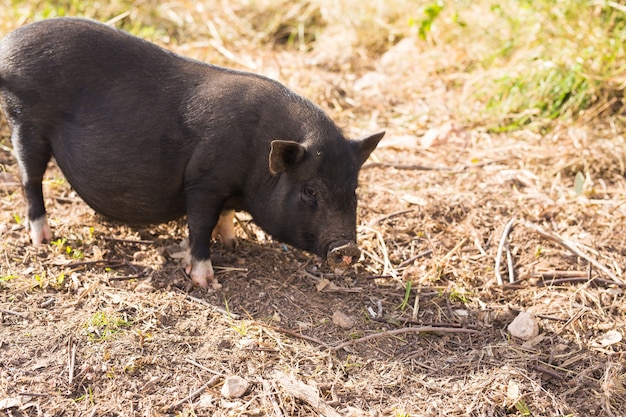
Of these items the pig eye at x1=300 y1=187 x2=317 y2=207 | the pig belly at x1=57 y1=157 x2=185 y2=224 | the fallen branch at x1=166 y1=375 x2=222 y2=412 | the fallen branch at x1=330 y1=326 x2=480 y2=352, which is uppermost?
the pig eye at x1=300 y1=187 x2=317 y2=207

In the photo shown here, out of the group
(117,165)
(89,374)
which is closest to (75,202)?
(117,165)

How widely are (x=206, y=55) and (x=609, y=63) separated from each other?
4175 mm

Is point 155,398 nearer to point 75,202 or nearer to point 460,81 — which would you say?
point 75,202

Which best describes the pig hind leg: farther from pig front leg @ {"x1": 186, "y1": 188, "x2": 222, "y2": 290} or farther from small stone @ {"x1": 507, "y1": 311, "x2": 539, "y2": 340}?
small stone @ {"x1": 507, "y1": 311, "x2": 539, "y2": 340}

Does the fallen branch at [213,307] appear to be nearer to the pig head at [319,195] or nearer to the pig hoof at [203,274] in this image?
the pig hoof at [203,274]

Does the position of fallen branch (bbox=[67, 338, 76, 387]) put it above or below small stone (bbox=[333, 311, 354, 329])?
above

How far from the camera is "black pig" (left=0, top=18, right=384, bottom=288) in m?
4.53

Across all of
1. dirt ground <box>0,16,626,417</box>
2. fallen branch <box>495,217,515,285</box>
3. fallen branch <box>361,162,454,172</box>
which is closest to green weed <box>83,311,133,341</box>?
dirt ground <box>0,16,626,417</box>

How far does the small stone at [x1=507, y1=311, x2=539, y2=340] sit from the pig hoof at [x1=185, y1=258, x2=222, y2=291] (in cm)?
184

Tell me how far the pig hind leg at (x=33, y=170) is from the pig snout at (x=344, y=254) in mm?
1976

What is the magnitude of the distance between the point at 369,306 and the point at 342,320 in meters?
0.30

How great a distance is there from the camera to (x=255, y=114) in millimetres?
4605

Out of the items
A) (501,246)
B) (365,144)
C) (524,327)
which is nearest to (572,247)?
(501,246)

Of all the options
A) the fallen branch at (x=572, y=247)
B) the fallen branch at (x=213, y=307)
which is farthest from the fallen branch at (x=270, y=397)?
the fallen branch at (x=572, y=247)
